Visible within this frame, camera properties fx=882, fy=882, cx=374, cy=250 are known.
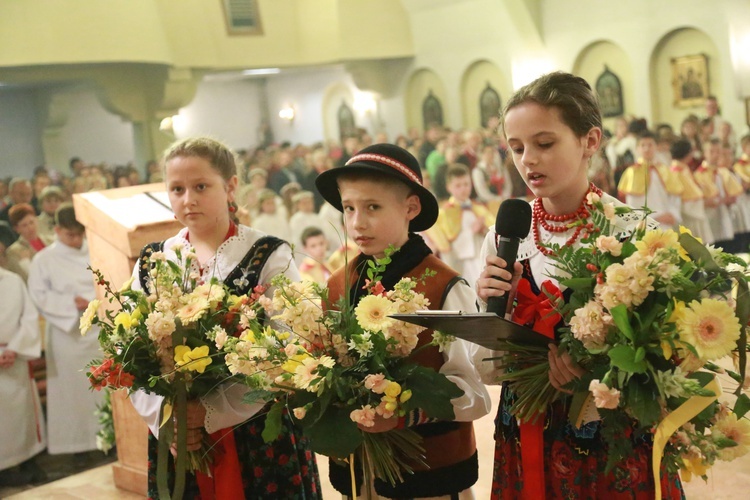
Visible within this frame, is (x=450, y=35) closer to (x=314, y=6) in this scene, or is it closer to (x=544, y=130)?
(x=314, y=6)

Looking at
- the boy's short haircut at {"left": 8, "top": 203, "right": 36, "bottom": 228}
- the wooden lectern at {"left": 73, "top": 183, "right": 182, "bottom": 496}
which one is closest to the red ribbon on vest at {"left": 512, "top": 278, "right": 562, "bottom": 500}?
the wooden lectern at {"left": 73, "top": 183, "right": 182, "bottom": 496}

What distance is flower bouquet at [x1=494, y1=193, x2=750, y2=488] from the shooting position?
1.58 meters

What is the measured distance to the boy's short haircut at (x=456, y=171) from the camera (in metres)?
11.2

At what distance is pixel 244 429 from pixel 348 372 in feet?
2.60

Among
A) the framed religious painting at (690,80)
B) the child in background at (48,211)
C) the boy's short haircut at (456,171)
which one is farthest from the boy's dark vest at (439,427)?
the framed religious painting at (690,80)

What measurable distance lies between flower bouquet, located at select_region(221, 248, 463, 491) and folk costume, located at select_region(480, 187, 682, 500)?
0.71ft

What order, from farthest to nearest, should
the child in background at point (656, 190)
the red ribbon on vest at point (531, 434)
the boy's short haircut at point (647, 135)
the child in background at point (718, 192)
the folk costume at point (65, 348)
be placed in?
the boy's short haircut at point (647, 135) < the child in background at point (718, 192) < the child in background at point (656, 190) < the folk costume at point (65, 348) < the red ribbon on vest at point (531, 434)

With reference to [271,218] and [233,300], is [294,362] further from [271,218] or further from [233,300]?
[271,218]

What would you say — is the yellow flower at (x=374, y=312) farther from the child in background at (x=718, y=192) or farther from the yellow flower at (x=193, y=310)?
the child in background at (x=718, y=192)

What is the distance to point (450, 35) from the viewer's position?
1321 cm

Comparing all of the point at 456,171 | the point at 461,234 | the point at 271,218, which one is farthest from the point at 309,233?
the point at 456,171

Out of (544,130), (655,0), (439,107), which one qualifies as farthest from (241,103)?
(544,130)

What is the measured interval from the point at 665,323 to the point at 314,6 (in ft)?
37.7

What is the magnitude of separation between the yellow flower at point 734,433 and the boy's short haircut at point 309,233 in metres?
8.92
